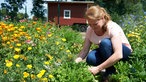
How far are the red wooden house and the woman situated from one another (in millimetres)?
32246

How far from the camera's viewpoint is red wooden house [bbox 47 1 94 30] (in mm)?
36469

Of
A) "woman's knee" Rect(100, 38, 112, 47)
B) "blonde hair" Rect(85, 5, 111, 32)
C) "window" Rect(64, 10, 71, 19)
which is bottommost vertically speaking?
"window" Rect(64, 10, 71, 19)

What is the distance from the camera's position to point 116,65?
368cm

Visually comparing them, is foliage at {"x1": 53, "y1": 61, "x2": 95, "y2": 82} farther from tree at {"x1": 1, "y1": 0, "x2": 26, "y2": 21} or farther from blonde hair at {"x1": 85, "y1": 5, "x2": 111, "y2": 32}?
tree at {"x1": 1, "y1": 0, "x2": 26, "y2": 21}

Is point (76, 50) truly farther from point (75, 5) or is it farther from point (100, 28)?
point (75, 5)

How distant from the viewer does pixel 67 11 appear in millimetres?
37594

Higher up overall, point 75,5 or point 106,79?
point 106,79

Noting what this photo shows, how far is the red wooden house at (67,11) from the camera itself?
36.5 metres

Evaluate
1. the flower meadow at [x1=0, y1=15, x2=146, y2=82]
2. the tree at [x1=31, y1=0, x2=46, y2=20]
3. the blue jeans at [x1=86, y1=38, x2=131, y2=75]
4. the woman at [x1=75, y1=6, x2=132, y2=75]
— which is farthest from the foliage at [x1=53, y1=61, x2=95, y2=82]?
the tree at [x1=31, y1=0, x2=46, y2=20]

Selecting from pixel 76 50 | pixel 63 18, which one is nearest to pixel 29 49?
pixel 76 50

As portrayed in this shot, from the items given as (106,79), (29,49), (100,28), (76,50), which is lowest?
(76,50)

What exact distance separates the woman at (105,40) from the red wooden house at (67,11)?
106 feet

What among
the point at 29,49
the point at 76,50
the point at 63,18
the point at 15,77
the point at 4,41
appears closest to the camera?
the point at 15,77

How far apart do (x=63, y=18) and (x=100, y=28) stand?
3334 cm
